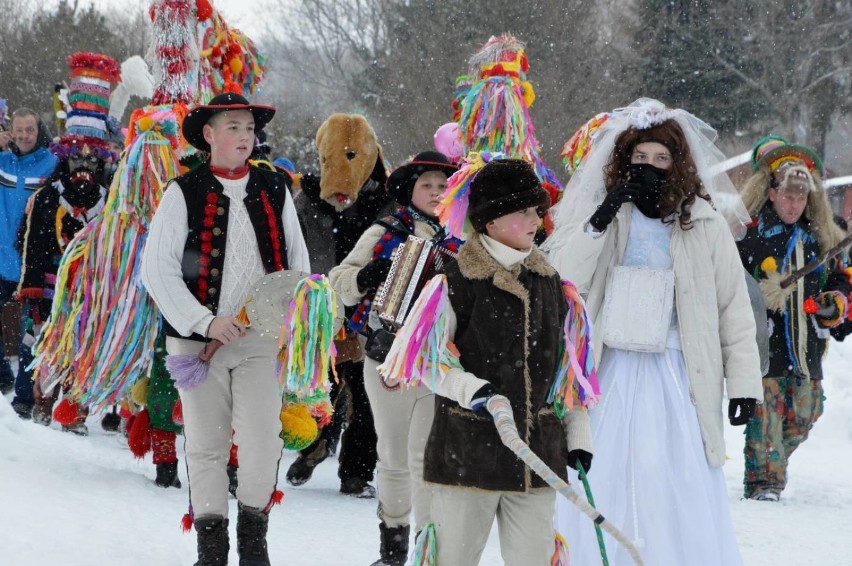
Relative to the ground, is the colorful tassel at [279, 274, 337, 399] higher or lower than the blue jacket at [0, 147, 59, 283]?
lower

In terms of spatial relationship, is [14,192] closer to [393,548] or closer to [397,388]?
[397,388]

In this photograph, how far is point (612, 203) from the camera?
4.55 meters

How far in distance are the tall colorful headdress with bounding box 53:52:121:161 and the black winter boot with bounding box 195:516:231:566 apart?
3701mm

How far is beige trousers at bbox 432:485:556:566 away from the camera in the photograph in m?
3.58

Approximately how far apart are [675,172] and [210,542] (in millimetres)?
2414

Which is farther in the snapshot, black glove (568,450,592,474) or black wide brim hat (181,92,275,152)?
black wide brim hat (181,92,275,152)

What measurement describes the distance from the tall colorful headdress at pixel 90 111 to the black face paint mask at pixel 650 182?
4.10 metres

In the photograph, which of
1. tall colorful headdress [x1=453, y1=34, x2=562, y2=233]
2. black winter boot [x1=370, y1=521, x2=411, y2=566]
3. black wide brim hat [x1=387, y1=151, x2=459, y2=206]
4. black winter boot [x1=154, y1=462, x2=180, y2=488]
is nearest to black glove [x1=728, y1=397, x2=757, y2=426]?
black winter boot [x1=370, y1=521, x2=411, y2=566]

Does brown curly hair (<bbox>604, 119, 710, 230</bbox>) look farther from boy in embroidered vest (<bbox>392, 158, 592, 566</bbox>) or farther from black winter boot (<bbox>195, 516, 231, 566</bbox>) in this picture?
black winter boot (<bbox>195, 516, 231, 566</bbox>)

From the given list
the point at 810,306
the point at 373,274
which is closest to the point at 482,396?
the point at 373,274

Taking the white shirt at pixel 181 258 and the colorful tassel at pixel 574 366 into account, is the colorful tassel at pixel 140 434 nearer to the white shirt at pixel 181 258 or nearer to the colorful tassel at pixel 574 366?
the white shirt at pixel 181 258

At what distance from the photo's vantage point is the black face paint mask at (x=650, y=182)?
462cm

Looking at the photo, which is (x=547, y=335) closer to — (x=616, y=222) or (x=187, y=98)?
(x=616, y=222)

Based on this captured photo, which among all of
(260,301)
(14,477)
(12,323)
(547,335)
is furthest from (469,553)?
(12,323)
